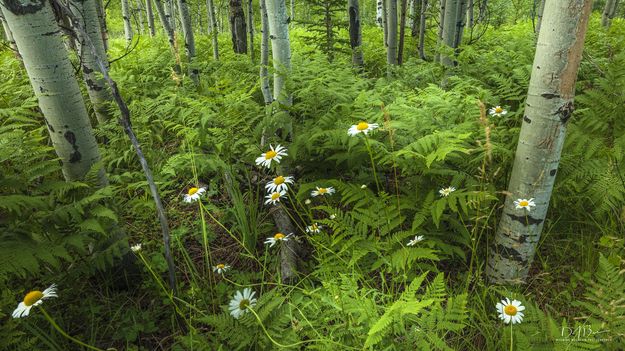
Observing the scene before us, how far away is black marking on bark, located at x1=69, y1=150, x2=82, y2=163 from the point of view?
2.41 meters

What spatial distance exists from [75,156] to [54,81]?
1.62 feet

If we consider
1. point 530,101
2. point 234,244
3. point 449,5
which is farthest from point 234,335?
point 449,5

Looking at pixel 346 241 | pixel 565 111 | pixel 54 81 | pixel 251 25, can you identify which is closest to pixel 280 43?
pixel 54 81

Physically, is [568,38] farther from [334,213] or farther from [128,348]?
[128,348]

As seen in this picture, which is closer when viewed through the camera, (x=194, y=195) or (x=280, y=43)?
(x=194, y=195)

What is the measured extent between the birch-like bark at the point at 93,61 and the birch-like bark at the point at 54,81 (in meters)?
2.25

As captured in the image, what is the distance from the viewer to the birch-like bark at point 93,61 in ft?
14.3

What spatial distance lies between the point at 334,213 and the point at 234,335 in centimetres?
107

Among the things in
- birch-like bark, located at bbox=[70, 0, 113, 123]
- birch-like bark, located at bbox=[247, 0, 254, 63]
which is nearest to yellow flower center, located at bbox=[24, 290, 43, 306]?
birch-like bark, located at bbox=[70, 0, 113, 123]

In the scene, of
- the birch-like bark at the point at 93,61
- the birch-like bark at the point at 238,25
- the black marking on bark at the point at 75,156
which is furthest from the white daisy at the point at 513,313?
the birch-like bark at the point at 238,25

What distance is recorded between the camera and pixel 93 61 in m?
4.38

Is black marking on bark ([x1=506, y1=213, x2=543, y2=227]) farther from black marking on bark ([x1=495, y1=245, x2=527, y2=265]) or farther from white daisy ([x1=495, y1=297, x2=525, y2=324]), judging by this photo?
white daisy ([x1=495, y1=297, x2=525, y2=324])

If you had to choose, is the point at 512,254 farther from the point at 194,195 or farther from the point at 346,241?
the point at 194,195

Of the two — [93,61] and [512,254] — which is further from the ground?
[93,61]
